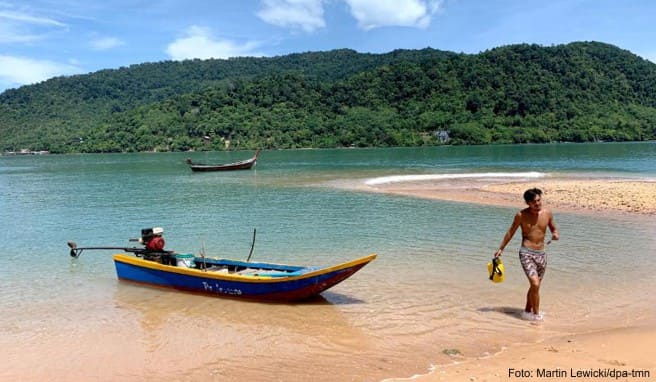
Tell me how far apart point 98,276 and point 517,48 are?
186048 millimetres

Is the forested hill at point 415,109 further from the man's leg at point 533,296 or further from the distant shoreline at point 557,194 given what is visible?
the man's leg at point 533,296

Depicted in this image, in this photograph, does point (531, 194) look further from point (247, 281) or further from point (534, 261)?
point (247, 281)

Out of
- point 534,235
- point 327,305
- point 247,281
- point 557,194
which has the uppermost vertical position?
point 534,235

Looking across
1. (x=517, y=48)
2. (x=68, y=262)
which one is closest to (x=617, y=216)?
(x=68, y=262)

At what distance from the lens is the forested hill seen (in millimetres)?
150375

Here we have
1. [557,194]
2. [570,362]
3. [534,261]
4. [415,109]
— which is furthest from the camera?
[415,109]

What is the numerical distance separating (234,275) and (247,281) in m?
0.32

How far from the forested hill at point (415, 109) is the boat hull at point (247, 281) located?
Answer: 5485 inches

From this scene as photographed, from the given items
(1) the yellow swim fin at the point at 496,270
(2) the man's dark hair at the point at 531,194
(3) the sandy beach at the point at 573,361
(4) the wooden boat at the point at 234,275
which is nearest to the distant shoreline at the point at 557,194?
(1) the yellow swim fin at the point at 496,270

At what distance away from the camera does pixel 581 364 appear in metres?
6.97

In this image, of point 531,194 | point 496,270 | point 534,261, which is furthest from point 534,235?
point 496,270

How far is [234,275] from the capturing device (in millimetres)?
10727

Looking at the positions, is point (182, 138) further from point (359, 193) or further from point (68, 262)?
point (68, 262)

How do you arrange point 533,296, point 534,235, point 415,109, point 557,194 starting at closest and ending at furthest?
point 534,235
point 533,296
point 557,194
point 415,109
